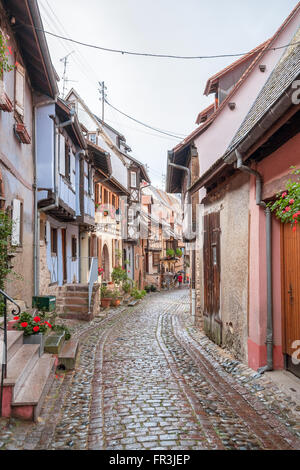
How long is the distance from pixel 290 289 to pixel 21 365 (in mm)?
3754

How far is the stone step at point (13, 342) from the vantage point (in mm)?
5027

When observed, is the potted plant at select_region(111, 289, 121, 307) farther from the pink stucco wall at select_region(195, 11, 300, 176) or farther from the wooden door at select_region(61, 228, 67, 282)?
the pink stucco wall at select_region(195, 11, 300, 176)

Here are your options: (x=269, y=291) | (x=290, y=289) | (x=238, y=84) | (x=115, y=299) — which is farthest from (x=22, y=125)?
(x=115, y=299)

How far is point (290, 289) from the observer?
5695 mm

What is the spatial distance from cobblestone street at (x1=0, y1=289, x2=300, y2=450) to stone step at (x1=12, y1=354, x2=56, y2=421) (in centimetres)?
10

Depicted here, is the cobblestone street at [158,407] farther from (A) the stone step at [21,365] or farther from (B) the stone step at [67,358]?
(A) the stone step at [21,365]

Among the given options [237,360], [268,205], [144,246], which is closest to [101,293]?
[237,360]

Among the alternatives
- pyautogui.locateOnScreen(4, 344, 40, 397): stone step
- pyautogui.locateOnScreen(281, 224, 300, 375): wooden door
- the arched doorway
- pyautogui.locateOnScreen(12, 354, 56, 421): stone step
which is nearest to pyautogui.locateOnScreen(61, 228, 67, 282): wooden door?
the arched doorway

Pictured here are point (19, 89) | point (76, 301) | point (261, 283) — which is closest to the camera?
point (261, 283)

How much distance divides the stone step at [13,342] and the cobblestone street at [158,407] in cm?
74

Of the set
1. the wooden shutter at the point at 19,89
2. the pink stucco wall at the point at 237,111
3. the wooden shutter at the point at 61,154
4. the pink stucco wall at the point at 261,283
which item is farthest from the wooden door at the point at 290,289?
the wooden shutter at the point at 61,154

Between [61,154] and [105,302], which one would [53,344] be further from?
[105,302]

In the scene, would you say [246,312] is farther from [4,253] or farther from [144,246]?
[144,246]

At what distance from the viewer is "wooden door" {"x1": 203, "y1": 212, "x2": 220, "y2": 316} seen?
8938mm
